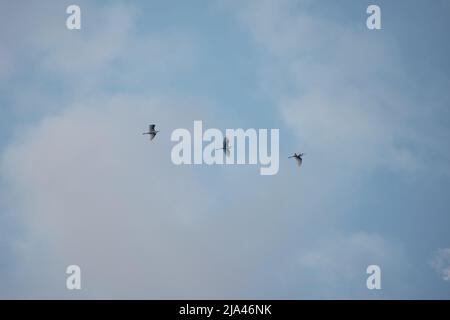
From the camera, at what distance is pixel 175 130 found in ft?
119
